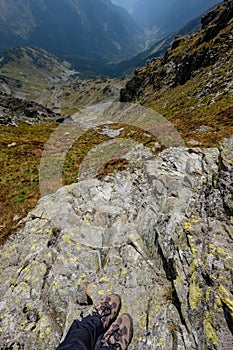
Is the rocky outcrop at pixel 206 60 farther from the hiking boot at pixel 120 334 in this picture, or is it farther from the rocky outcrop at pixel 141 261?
the hiking boot at pixel 120 334

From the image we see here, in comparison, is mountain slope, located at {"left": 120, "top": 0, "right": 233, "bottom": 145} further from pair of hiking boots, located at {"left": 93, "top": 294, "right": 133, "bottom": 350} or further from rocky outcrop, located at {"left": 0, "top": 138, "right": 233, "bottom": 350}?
pair of hiking boots, located at {"left": 93, "top": 294, "right": 133, "bottom": 350}

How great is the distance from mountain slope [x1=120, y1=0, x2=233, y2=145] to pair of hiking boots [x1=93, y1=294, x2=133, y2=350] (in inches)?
625

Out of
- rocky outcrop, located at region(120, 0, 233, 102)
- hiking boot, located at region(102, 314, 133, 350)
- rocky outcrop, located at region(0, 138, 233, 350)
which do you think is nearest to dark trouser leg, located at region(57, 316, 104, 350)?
hiking boot, located at region(102, 314, 133, 350)

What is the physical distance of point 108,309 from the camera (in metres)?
7.26

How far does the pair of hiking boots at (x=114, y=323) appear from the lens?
21.6 feet

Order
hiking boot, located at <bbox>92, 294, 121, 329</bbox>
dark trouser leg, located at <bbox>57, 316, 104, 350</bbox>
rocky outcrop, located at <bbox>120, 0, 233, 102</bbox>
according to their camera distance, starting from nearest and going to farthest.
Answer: dark trouser leg, located at <bbox>57, 316, 104, 350</bbox> → hiking boot, located at <bbox>92, 294, 121, 329</bbox> → rocky outcrop, located at <bbox>120, 0, 233, 102</bbox>

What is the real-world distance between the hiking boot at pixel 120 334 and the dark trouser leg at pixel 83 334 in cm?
33

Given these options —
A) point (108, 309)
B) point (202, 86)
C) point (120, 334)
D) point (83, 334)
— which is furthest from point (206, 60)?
point (83, 334)

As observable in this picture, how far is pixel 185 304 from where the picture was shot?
6.65 m

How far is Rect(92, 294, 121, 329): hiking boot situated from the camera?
719 centimetres

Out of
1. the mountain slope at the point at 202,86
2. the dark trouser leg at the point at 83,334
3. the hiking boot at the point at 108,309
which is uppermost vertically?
the mountain slope at the point at 202,86

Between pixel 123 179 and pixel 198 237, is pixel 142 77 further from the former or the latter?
pixel 198 237

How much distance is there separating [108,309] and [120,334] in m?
0.83

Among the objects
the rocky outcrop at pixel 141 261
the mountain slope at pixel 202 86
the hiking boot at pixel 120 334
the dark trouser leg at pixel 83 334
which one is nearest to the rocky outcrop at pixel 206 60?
the mountain slope at pixel 202 86
